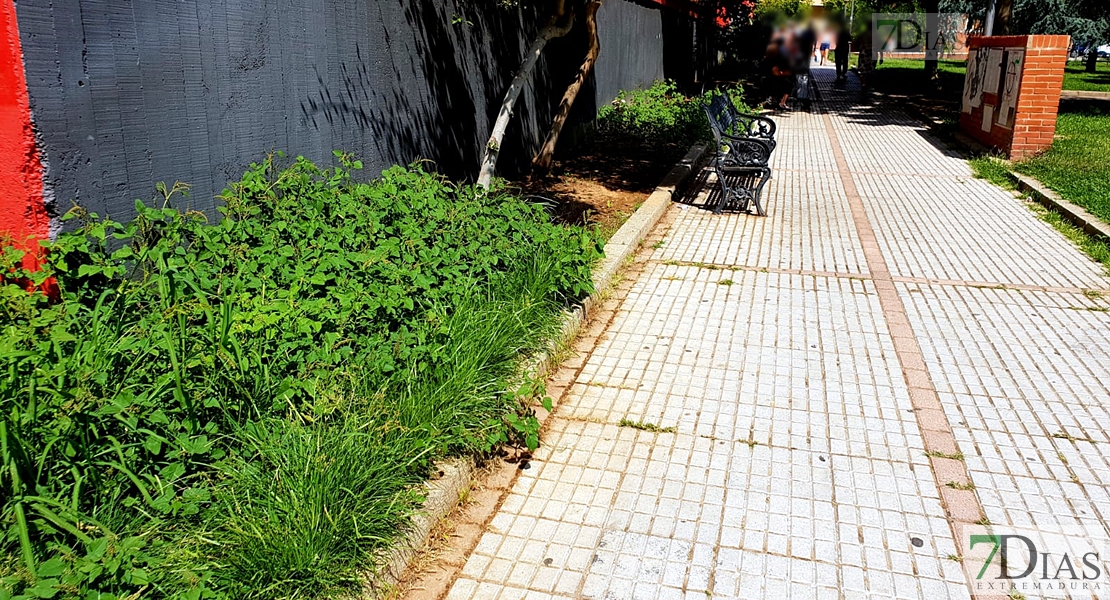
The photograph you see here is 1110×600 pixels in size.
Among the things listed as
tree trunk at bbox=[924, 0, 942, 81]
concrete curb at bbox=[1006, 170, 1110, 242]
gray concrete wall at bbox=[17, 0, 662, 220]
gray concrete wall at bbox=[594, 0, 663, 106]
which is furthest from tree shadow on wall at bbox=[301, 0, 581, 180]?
tree trunk at bbox=[924, 0, 942, 81]

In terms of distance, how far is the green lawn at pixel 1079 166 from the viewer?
9.06 metres

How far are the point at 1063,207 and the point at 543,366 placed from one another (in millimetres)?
7105

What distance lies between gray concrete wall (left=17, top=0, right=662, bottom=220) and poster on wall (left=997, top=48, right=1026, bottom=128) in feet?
26.1

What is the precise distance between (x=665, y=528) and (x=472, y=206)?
283 centimetres

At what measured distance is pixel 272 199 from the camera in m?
4.66

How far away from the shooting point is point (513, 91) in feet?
24.0

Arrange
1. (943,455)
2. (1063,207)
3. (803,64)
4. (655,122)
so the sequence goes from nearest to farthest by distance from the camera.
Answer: (943,455) → (1063,207) → (655,122) → (803,64)

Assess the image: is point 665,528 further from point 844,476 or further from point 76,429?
point 76,429

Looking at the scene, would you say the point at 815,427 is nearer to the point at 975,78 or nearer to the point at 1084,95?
the point at 975,78

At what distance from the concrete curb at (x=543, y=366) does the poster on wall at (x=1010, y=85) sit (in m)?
5.64

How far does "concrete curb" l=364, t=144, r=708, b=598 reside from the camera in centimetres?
299

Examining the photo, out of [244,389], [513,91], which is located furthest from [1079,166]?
[244,389]

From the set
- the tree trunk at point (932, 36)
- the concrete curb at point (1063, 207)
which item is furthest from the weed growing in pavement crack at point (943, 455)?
the tree trunk at point (932, 36)

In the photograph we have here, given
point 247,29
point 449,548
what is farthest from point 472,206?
point 449,548
